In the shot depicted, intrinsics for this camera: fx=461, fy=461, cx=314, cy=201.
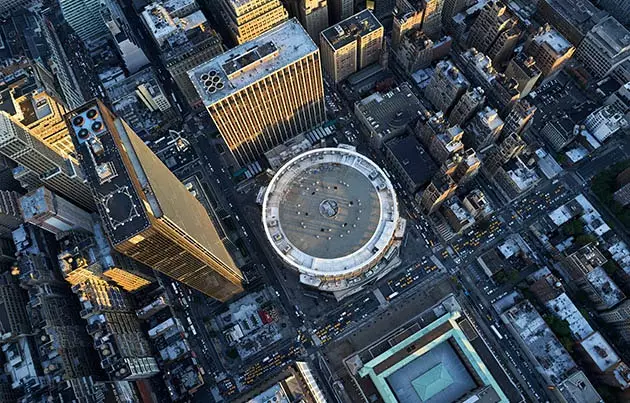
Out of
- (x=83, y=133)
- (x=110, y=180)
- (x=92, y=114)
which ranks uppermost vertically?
(x=92, y=114)

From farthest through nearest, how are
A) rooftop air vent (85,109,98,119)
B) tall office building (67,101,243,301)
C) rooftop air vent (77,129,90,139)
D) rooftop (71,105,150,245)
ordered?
rooftop air vent (85,109,98,119), rooftop air vent (77,129,90,139), tall office building (67,101,243,301), rooftop (71,105,150,245)

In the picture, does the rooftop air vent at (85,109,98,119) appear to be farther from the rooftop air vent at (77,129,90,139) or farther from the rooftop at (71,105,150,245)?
the rooftop air vent at (77,129,90,139)

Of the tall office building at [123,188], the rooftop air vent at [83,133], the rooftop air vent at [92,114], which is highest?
the rooftop air vent at [92,114]

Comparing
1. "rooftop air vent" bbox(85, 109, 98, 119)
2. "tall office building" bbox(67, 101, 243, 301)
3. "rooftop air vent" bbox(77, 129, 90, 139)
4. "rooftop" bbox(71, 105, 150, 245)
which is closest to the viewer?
"rooftop" bbox(71, 105, 150, 245)

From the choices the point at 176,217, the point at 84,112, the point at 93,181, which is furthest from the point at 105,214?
the point at 84,112

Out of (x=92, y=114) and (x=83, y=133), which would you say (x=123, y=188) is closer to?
(x=83, y=133)

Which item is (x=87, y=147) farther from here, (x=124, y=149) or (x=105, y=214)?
(x=105, y=214)

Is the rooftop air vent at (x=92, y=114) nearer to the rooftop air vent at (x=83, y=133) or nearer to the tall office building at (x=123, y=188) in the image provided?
the tall office building at (x=123, y=188)

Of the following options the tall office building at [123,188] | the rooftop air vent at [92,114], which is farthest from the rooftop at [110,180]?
the rooftop air vent at [92,114]

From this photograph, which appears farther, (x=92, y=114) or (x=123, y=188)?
(x=92, y=114)

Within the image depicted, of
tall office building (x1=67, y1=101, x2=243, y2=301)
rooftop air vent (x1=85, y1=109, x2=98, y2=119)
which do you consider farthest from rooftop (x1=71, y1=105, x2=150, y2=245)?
rooftop air vent (x1=85, y1=109, x2=98, y2=119)

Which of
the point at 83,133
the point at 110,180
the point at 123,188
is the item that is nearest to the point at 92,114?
the point at 83,133
